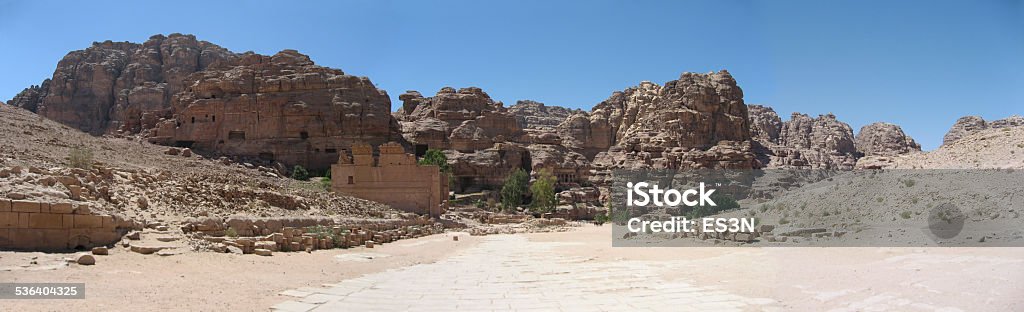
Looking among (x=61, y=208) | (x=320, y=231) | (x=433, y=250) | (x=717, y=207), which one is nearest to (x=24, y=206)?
(x=61, y=208)

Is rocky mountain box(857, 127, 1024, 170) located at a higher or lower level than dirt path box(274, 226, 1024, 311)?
higher

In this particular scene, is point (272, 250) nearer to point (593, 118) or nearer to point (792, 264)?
point (792, 264)

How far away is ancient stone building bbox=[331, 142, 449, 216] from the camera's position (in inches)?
1326

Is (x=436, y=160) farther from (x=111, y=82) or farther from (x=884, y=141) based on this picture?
(x=884, y=141)

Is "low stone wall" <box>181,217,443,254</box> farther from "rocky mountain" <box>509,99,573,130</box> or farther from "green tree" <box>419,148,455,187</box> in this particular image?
"rocky mountain" <box>509,99,573,130</box>

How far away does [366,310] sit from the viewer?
855 centimetres

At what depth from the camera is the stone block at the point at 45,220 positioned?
1137 centimetres

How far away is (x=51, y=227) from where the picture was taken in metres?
11.5

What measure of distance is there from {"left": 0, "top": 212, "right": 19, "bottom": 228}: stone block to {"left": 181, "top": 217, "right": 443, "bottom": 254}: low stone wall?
341 cm

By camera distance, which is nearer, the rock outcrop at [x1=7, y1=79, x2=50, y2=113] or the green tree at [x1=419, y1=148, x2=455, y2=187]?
the green tree at [x1=419, y1=148, x2=455, y2=187]

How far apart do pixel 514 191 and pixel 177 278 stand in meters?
49.9

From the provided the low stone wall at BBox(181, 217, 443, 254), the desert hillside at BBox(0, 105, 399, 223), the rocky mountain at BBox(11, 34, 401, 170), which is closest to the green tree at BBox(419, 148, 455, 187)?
the rocky mountain at BBox(11, 34, 401, 170)

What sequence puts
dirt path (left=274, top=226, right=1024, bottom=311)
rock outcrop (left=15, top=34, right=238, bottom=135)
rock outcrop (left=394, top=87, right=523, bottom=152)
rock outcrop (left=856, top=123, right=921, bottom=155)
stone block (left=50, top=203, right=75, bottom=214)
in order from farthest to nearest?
rock outcrop (left=856, top=123, right=921, bottom=155) → rock outcrop (left=15, top=34, right=238, bottom=135) → rock outcrop (left=394, top=87, right=523, bottom=152) → stone block (left=50, top=203, right=75, bottom=214) → dirt path (left=274, top=226, right=1024, bottom=311)

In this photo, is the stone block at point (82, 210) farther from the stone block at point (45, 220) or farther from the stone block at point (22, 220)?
the stone block at point (22, 220)
